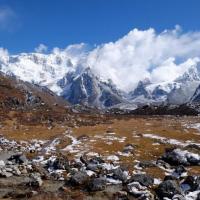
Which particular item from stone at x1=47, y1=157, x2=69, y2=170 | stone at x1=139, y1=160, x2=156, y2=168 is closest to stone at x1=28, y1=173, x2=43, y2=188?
stone at x1=47, y1=157, x2=69, y2=170

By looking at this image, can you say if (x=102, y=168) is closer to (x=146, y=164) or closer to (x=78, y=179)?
(x=146, y=164)

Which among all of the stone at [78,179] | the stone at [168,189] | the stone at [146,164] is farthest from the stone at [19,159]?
the stone at [168,189]

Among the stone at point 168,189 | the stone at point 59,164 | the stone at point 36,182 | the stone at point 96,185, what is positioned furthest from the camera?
the stone at point 59,164

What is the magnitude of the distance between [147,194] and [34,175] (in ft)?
51.5

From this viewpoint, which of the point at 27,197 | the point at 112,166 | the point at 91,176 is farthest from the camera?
the point at 112,166

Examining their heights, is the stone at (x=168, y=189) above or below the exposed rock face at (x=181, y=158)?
below

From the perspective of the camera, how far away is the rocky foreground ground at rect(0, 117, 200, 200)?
162 ft

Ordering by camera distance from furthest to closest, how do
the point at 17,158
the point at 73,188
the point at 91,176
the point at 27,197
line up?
the point at 17,158, the point at 91,176, the point at 73,188, the point at 27,197

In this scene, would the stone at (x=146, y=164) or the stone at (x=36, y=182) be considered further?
the stone at (x=146, y=164)

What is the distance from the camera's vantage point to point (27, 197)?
47.6 m

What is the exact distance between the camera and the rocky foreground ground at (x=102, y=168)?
49500 millimetres

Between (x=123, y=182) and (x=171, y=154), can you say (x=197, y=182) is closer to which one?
(x=123, y=182)

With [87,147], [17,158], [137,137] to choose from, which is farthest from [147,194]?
[137,137]

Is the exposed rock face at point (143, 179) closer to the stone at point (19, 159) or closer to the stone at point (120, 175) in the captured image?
the stone at point (120, 175)
